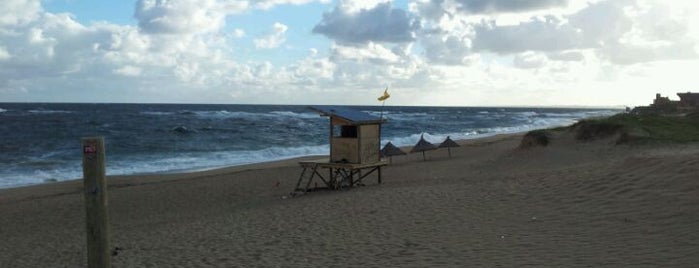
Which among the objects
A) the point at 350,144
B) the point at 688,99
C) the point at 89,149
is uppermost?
the point at 688,99

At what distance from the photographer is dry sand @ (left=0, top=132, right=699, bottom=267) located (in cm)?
725

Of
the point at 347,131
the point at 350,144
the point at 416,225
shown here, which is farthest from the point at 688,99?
the point at 416,225

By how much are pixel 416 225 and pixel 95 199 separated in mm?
5336

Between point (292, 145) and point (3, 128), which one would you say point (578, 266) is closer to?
point (292, 145)

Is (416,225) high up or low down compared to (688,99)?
down

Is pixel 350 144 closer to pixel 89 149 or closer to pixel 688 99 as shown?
pixel 89 149

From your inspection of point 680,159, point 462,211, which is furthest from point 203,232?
point 680,159

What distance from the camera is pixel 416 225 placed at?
9445 mm

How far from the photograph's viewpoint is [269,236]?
9484 mm

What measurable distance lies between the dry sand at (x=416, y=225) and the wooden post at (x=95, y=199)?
2.52 metres

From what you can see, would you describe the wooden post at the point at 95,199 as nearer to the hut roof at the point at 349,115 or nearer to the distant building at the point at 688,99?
the hut roof at the point at 349,115

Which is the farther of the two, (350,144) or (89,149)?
(350,144)

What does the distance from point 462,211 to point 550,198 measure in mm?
1556

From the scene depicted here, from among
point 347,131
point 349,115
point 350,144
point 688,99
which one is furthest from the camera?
point 688,99
